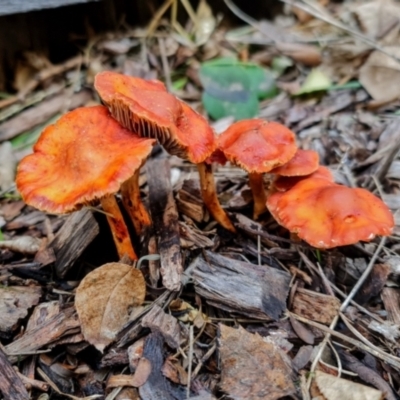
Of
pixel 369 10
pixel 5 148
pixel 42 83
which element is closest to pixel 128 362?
pixel 5 148

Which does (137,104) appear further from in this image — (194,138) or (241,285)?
(241,285)

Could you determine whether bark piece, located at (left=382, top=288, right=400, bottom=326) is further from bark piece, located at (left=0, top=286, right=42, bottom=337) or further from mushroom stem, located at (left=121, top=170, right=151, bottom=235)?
bark piece, located at (left=0, top=286, right=42, bottom=337)

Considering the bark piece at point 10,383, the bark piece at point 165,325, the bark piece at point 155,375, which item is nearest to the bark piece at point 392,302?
the bark piece at point 165,325

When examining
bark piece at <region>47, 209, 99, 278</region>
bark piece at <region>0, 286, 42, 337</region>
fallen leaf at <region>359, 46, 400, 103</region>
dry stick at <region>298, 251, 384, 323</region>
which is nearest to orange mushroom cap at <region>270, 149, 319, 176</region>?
dry stick at <region>298, 251, 384, 323</region>

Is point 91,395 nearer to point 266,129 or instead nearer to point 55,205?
point 55,205

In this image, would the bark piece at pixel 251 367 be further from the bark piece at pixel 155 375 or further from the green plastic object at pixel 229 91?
the green plastic object at pixel 229 91

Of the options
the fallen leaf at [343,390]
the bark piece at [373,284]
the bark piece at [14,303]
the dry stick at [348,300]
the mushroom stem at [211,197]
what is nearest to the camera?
the fallen leaf at [343,390]
